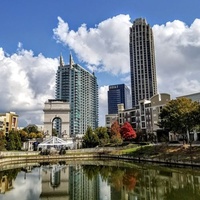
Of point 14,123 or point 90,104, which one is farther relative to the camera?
point 90,104

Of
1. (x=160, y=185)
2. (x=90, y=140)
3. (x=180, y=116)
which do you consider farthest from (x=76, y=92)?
(x=160, y=185)

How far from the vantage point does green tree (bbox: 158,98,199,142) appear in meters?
57.6

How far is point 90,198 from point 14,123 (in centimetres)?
9509

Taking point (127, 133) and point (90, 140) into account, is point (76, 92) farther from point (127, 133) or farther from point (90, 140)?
point (127, 133)

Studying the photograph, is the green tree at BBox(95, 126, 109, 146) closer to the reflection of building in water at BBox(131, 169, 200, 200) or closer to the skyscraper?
the reflection of building in water at BBox(131, 169, 200, 200)

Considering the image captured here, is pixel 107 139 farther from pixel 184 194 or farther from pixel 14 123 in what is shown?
pixel 184 194

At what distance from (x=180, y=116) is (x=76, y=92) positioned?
115 m

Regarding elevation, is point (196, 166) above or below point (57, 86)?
below

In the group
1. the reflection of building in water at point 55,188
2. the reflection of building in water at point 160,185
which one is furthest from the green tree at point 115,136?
the reflection of building in water at point 160,185

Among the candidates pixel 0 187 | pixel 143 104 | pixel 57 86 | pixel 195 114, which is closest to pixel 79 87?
pixel 57 86

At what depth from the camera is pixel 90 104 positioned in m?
185

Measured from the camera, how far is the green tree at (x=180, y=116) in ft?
189

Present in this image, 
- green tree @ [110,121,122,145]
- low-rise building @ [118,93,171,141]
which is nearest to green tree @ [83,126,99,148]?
green tree @ [110,121,122,145]

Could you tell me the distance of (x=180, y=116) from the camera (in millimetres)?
59281
